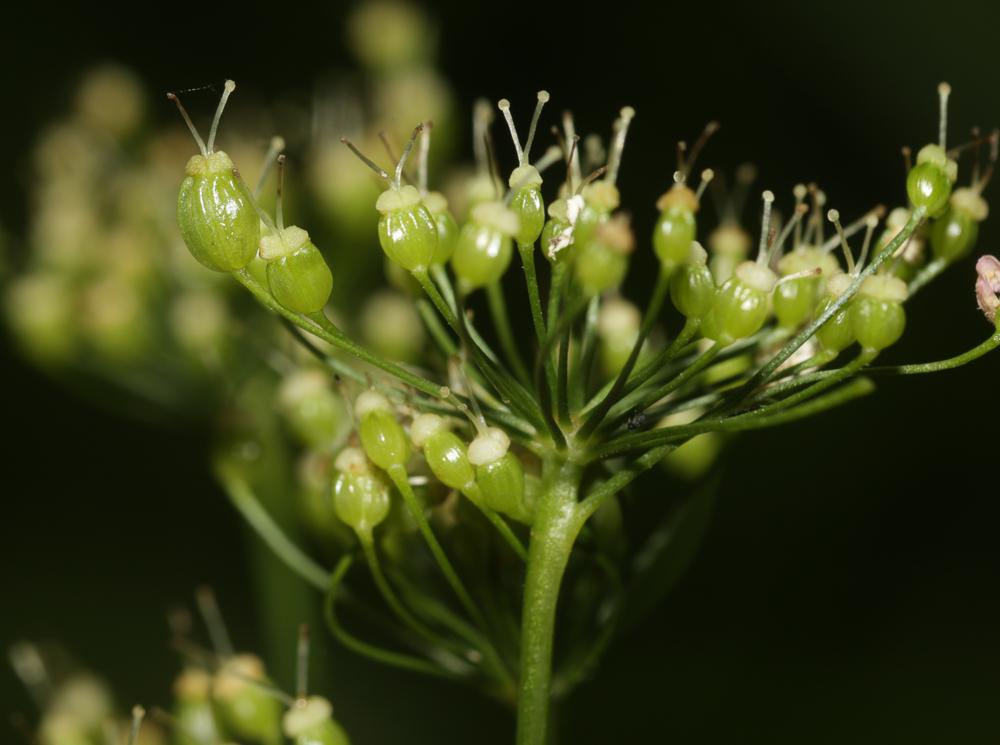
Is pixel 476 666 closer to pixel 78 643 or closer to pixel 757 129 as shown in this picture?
pixel 78 643

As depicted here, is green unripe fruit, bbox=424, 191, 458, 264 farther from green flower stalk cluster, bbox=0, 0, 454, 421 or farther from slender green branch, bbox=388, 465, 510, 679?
green flower stalk cluster, bbox=0, 0, 454, 421

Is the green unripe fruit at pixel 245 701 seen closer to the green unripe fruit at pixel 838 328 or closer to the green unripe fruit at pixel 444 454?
the green unripe fruit at pixel 444 454

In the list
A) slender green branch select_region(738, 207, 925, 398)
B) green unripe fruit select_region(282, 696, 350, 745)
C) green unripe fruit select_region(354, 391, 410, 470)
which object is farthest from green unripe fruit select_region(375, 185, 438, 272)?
green unripe fruit select_region(282, 696, 350, 745)

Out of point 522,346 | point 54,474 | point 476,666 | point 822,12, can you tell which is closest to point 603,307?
point 476,666

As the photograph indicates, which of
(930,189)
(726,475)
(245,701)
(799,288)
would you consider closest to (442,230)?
(799,288)

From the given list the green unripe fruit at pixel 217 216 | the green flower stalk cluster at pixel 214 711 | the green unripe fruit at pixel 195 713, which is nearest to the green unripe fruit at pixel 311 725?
Result: the green flower stalk cluster at pixel 214 711

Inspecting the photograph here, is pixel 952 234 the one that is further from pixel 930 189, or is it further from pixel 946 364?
pixel 946 364
